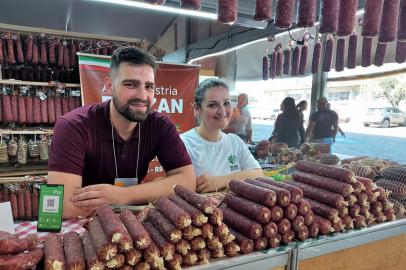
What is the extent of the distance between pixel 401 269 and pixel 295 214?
1.08m

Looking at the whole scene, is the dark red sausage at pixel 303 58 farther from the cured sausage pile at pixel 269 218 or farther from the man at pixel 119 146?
the cured sausage pile at pixel 269 218

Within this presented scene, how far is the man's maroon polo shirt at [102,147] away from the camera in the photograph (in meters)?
2.22

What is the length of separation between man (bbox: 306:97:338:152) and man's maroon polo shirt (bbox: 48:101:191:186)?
520 cm

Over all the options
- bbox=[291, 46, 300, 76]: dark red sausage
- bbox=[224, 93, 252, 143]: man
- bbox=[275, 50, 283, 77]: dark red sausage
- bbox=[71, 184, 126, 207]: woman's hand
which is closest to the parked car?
bbox=[224, 93, 252, 143]: man

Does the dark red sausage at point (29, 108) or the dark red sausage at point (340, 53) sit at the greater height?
the dark red sausage at point (340, 53)

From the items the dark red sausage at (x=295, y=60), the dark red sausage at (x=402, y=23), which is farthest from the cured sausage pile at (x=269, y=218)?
the dark red sausage at (x=295, y=60)

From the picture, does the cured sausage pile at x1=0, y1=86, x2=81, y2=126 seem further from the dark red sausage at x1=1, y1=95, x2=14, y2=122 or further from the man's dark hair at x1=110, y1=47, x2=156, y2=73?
the man's dark hair at x1=110, y1=47, x2=156, y2=73

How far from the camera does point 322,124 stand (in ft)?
23.0

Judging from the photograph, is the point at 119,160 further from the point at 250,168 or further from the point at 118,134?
the point at 250,168

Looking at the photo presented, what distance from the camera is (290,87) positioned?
890 cm

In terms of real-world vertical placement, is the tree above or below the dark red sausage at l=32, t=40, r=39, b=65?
below

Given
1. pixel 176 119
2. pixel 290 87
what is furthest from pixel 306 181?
pixel 290 87

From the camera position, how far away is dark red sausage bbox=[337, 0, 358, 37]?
205cm

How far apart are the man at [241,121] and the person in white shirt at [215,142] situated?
12.5 ft
